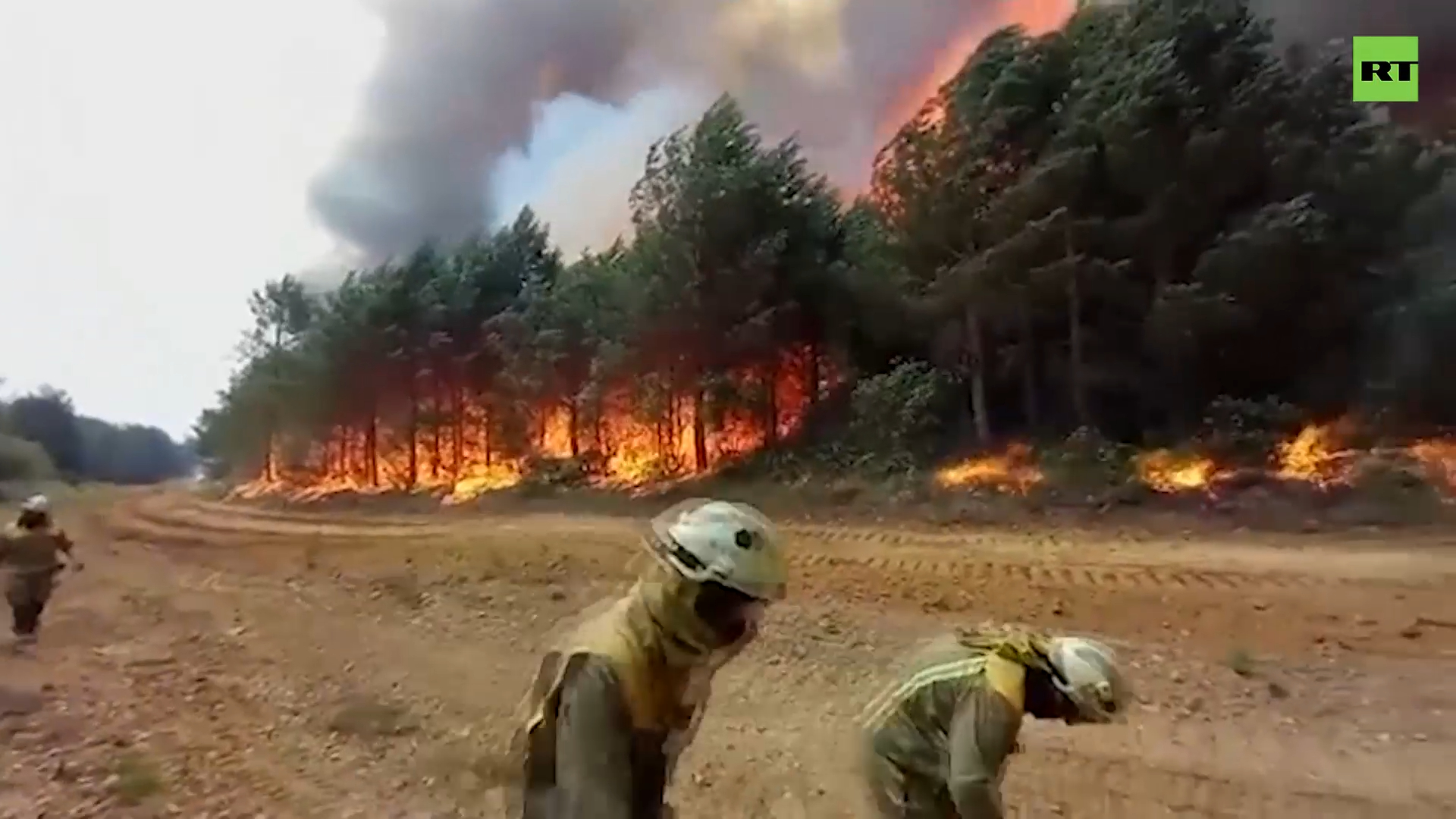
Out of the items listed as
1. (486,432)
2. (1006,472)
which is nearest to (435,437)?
(486,432)

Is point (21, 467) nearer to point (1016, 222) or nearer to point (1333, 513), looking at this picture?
point (1016, 222)

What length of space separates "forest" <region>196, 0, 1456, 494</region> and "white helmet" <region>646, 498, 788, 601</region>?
5.02 meters

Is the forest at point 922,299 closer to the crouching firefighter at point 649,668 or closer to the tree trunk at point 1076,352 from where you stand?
the tree trunk at point 1076,352

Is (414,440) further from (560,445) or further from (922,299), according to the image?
(922,299)

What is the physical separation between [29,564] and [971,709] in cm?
438

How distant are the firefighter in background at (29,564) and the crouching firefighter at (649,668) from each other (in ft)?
13.9

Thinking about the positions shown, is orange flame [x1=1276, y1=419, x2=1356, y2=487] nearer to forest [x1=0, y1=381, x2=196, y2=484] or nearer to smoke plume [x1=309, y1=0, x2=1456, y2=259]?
smoke plume [x1=309, y1=0, x2=1456, y2=259]

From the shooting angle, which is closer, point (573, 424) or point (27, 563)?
point (27, 563)

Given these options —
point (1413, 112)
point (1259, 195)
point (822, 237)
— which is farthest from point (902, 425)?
point (1413, 112)

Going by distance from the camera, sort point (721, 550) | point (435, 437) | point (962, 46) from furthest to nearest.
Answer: point (435, 437)
point (962, 46)
point (721, 550)

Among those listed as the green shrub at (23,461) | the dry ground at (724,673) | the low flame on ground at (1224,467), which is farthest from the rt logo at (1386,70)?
the green shrub at (23,461)

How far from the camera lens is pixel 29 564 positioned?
4.76m

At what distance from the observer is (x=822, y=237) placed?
6.91m

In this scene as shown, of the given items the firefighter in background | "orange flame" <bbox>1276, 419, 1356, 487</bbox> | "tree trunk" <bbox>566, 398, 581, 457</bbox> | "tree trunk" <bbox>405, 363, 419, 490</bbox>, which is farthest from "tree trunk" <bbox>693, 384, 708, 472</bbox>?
the firefighter in background
